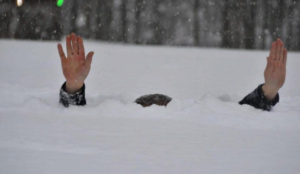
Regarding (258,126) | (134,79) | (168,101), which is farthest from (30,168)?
(134,79)

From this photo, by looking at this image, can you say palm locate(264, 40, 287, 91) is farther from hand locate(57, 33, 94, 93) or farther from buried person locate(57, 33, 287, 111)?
hand locate(57, 33, 94, 93)

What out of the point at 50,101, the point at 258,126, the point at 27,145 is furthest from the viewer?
the point at 50,101

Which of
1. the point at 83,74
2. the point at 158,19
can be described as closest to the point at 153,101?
the point at 83,74

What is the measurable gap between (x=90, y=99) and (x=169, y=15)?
2408 millimetres

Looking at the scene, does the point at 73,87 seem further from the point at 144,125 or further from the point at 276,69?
the point at 276,69

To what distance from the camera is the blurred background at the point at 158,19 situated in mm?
5223

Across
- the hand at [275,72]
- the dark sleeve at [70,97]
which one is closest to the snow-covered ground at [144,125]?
the dark sleeve at [70,97]

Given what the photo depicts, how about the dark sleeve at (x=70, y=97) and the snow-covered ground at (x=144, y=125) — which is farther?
the dark sleeve at (x=70, y=97)

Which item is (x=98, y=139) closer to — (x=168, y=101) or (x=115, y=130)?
(x=115, y=130)

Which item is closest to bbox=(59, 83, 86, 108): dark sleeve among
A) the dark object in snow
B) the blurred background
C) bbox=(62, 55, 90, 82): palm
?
bbox=(62, 55, 90, 82): palm

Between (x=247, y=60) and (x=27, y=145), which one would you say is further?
(x=247, y=60)

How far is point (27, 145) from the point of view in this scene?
5.44 feet

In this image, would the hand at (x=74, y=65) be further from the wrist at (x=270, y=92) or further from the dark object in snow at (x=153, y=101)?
the wrist at (x=270, y=92)

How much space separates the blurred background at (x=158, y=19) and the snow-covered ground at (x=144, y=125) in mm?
804
